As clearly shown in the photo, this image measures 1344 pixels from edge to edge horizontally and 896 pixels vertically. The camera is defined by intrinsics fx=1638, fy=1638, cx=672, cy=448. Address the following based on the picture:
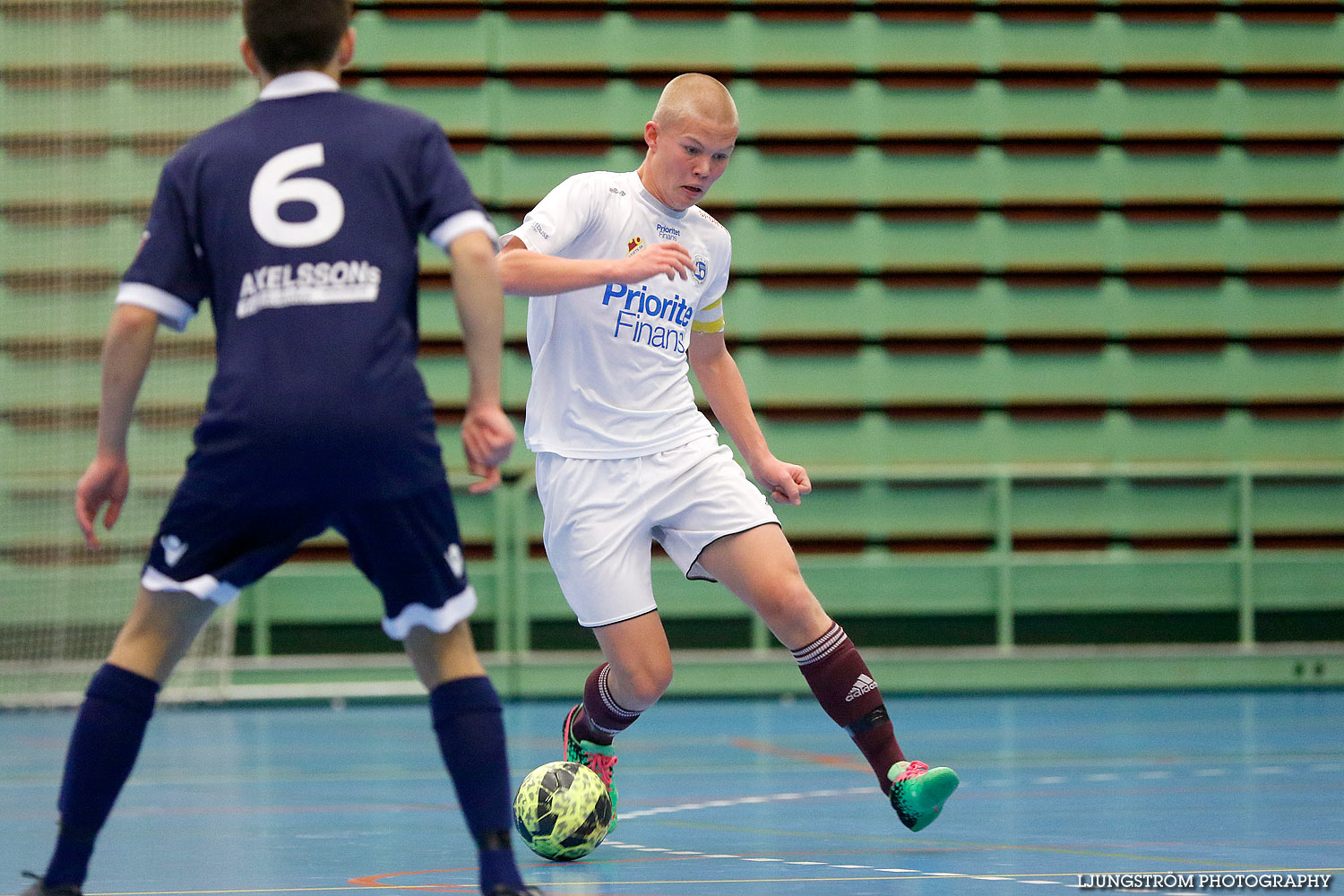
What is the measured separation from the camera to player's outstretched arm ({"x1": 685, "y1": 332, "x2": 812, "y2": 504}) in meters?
4.17

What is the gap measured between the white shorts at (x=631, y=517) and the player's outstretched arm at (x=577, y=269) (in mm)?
601

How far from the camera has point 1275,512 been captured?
9281 mm

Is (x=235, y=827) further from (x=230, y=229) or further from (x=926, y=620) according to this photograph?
(x=926, y=620)

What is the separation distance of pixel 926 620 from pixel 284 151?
7046 mm

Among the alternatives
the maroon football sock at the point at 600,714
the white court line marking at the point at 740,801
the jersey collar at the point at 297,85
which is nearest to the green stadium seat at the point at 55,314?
the white court line marking at the point at 740,801

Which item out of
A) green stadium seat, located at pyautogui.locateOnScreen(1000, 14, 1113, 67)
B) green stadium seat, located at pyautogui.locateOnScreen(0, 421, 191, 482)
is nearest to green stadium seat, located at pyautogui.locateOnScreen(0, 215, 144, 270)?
green stadium seat, located at pyautogui.locateOnScreen(0, 421, 191, 482)

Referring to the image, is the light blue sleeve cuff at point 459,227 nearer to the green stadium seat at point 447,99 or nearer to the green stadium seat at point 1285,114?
the green stadium seat at point 447,99

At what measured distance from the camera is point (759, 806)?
4.79m

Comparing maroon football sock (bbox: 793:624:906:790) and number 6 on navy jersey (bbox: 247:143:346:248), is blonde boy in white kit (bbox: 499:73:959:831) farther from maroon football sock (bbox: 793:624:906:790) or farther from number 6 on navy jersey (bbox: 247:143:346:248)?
number 6 on navy jersey (bbox: 247:143:346:248)

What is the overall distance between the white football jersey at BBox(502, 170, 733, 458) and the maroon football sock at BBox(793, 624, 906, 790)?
0.62 metres

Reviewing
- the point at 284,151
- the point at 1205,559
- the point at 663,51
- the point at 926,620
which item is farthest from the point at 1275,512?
the point at 284,151

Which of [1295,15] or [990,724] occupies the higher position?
[1295,15]

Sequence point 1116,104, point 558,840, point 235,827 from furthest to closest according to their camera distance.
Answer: point 1116,104 < point 235,827 < point 558,840

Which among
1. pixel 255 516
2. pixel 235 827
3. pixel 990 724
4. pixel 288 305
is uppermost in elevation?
pixel 288 305
